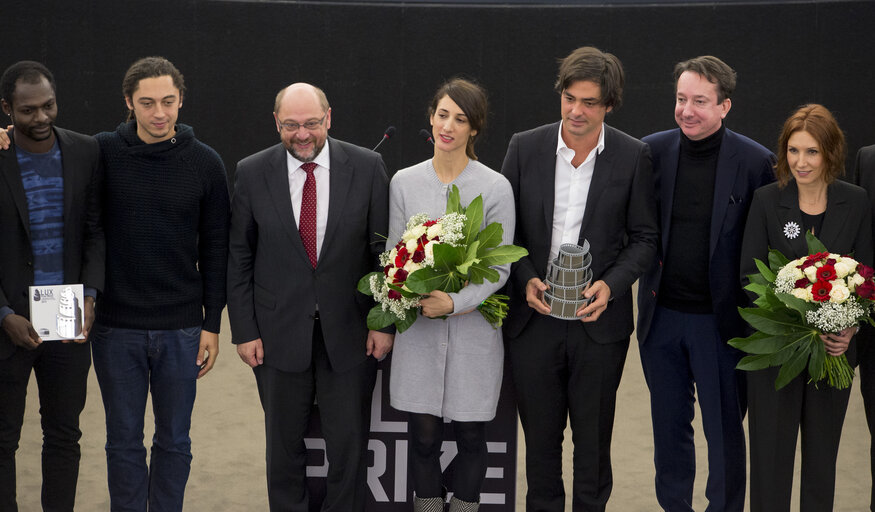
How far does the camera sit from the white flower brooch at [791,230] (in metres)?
3.30

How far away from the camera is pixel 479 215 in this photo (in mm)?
3162

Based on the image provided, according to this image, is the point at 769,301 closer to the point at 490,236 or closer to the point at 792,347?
the point at 792,347

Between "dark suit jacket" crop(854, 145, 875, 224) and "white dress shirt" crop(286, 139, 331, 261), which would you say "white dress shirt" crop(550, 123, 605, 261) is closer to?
"white dress shirt" crop(286, 139, 331, 261)

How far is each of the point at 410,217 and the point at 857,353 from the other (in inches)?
67.1

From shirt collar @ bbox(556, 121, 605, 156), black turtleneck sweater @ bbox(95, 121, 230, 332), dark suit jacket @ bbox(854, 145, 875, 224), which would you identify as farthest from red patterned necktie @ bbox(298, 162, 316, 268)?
dark suit jacket @ bbox(854, 145, 875, 224)

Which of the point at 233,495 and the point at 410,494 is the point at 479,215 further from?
the point at 233,495

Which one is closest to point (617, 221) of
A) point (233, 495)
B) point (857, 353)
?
point (857, 353)

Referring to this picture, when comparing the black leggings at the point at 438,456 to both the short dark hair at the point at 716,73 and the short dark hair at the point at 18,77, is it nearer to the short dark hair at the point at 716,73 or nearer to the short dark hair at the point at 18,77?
the short dark hair at the point at 716,73

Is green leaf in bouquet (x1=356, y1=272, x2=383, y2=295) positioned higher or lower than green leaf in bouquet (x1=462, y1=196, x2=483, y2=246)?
lower

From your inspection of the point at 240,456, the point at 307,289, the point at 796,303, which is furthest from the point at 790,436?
the point at 240,456

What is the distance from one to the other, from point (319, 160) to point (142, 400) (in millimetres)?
1061

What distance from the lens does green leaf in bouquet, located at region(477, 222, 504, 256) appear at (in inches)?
124

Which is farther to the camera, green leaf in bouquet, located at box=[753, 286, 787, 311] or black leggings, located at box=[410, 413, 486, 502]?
black leggings, located at box=[410, 413, 486, 502]

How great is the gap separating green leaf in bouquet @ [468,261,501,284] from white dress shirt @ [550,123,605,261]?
320mm
